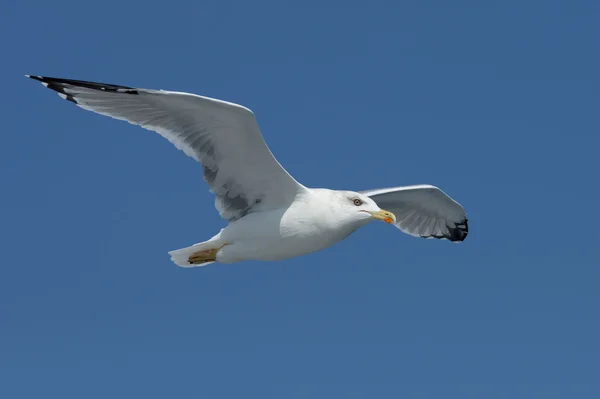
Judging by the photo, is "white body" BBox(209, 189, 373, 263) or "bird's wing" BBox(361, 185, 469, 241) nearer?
"white body" BBox(209, 189, 373, 263)

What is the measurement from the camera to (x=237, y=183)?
11.7 m

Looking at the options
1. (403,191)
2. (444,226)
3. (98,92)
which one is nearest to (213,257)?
(98,92)

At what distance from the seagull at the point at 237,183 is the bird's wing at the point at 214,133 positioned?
0.03 ft

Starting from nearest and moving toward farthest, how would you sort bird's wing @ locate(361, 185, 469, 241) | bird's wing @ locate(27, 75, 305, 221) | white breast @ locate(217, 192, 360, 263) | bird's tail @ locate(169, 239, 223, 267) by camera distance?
1. bird's wing @ locate(27, 75, 305, 221)
2. white breast @ locate(217, 192, 360, 263)
3. bird's tail @ locate(169, 239, 223, 267)
4. bird's wing @ locate(361, 185, 469, 241)

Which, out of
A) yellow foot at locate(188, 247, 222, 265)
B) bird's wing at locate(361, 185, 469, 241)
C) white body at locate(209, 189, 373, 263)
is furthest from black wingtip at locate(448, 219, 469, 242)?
yellow foot at locate(188, 247, 222, 265)

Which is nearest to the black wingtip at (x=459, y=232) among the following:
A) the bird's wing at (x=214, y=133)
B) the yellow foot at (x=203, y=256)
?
the bird's wing at (x=214, y=133)

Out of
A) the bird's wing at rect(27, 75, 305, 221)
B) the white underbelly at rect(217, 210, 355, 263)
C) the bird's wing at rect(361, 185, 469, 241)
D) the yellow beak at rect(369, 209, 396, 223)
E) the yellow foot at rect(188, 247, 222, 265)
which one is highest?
the bird's wing at rect(361, 185, 469, 241)

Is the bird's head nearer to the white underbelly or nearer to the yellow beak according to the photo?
the yellow beak

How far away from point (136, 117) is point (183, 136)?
1.79 feet

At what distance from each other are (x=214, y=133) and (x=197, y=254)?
160 centimetres

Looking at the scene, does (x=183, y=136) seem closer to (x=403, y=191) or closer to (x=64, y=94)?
(x=64, y=94)

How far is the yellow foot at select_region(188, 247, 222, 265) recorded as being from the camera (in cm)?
1188

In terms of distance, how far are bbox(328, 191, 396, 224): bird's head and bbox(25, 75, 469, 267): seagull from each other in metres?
0.01

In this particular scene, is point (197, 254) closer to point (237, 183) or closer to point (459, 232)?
point (237, 183)
